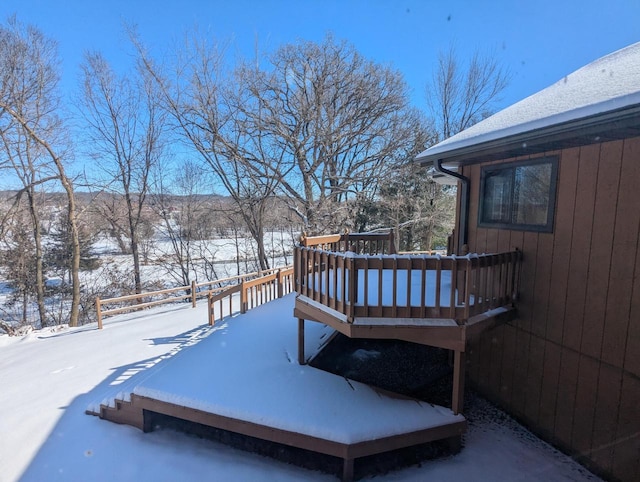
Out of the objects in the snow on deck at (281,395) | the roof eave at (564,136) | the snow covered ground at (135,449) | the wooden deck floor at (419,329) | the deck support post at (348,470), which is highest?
the roof eave at (564,136)

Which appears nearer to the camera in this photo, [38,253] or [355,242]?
[355,242]

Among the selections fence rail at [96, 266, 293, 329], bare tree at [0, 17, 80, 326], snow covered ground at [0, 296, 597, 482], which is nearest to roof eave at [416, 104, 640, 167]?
snow covered ground at [0, 296, 597, 482]

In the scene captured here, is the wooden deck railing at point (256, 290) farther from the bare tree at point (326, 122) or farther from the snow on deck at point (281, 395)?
the bare tree at point (326, 122)

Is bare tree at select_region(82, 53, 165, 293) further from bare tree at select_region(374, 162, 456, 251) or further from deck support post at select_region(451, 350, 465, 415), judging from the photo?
deck support post at select_region(451, 350, 465, 415)

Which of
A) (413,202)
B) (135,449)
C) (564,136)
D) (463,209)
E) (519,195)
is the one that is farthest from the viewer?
(413,202)

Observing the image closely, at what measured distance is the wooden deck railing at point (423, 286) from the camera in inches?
122

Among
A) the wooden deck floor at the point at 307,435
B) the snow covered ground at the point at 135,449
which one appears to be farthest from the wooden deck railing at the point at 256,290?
the wooden deck floor at the point at 307,435

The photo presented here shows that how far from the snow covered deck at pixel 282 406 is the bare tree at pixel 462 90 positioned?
15.4 metres

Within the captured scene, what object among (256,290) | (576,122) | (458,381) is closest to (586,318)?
(458,381)

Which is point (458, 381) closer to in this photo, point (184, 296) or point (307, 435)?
point (307, 435)

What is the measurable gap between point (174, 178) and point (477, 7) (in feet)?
48.4

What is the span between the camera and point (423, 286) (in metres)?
3.08

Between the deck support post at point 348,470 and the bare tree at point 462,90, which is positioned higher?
the bare tree at point 462,90

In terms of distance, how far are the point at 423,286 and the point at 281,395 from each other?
1.98 metres
